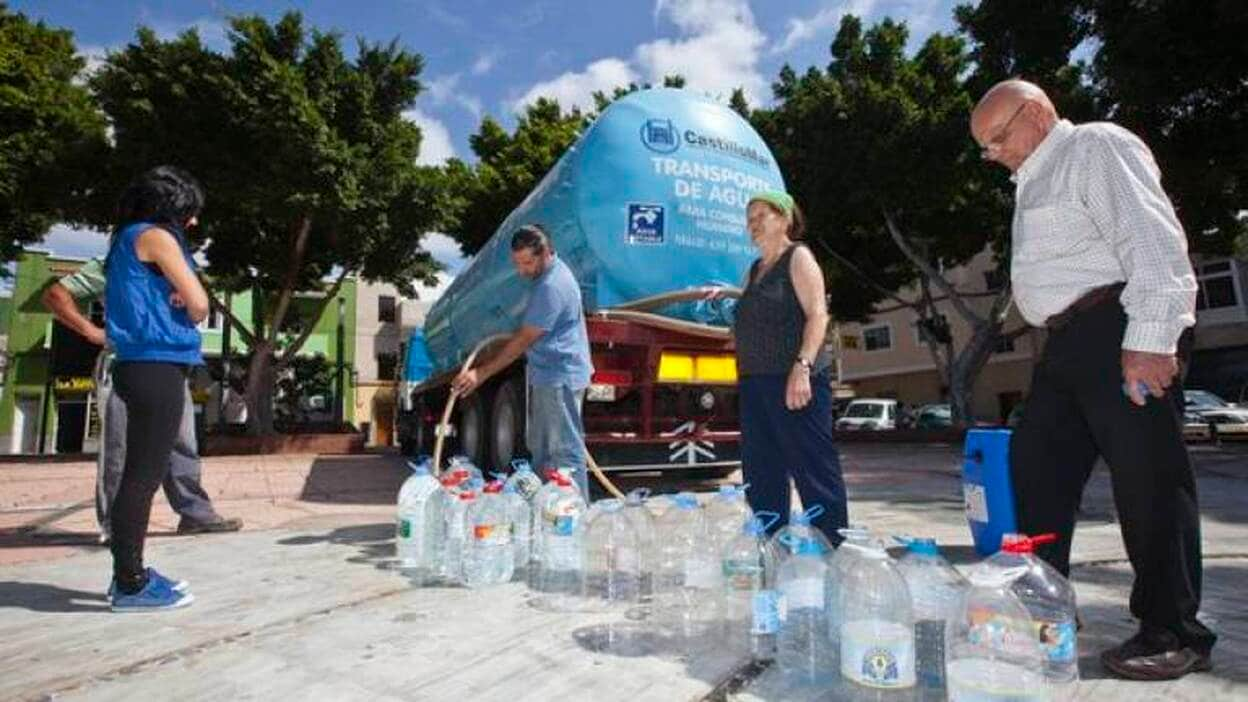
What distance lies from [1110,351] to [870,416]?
23610mm

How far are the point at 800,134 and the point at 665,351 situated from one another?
13711 mm

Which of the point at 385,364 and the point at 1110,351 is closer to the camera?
the point at 1110,351

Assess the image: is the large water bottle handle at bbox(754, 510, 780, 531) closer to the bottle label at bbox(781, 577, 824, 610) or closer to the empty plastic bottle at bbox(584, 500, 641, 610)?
the empty plastic bottle at bbox(584, 500, 641, 610)

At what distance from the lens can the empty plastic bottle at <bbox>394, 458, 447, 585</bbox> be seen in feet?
10.5

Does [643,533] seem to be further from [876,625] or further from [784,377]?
[876,625]

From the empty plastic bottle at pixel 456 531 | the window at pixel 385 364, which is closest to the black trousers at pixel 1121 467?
the empty plastic bottle at pixel 456 531

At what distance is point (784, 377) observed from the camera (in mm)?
2854

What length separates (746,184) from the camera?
515cm

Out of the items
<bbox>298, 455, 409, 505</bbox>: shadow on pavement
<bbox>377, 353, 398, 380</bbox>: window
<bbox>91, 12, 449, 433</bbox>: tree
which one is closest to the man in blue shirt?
<bbox>298, 455, 409, 505</bbox>: shadow on pavement

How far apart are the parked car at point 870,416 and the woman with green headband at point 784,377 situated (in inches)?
855

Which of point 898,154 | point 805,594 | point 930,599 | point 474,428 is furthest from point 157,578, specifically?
point 898,154

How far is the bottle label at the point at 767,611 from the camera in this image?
1.93 m

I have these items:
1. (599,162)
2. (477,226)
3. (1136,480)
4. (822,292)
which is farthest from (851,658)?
(477,226)

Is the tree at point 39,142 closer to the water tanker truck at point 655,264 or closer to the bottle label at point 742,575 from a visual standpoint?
the water tanker truck at point 655,264
